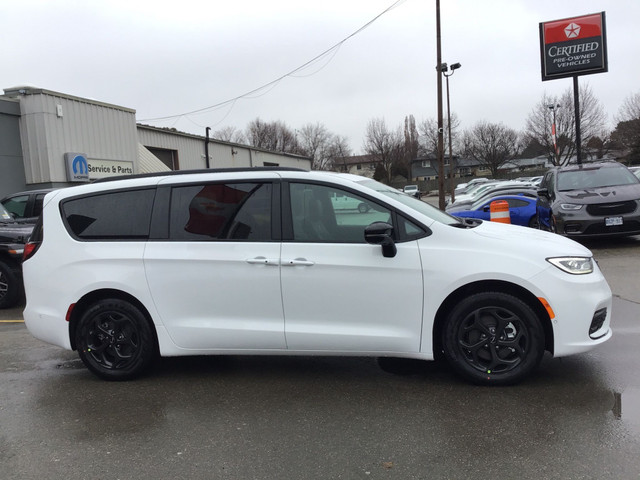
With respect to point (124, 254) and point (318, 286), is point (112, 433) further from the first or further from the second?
point (318, 286)

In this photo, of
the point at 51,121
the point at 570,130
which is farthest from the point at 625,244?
the point at 570,130

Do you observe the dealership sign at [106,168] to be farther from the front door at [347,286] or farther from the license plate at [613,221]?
the front door at [347,286]

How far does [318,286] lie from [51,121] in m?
15.9

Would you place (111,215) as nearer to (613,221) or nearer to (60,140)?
(613,221)

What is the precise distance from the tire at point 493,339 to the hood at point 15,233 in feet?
22.4

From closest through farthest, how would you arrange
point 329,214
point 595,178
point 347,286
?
point 347,286, point 329,214, point 595,178

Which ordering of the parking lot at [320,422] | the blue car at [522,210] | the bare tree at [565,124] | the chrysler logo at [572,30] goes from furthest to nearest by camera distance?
the bare tree at [565,124]
the chrysler logo at [572,30]
the blue car at [522,210]
the parking lot at [320,422]

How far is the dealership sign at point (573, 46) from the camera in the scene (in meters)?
17.5

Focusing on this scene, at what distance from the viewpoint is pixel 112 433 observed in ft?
11.4

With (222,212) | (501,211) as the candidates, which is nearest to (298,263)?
(222,212)

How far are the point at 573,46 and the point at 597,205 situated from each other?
416 inches

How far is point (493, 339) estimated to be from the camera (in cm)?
384

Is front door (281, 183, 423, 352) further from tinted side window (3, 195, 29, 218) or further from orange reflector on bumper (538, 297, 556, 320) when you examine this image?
tinted side window (3, 195, 29, 218)

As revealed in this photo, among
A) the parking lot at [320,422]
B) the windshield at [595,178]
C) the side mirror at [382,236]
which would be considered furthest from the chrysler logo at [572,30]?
the side mirror at [382,236]
